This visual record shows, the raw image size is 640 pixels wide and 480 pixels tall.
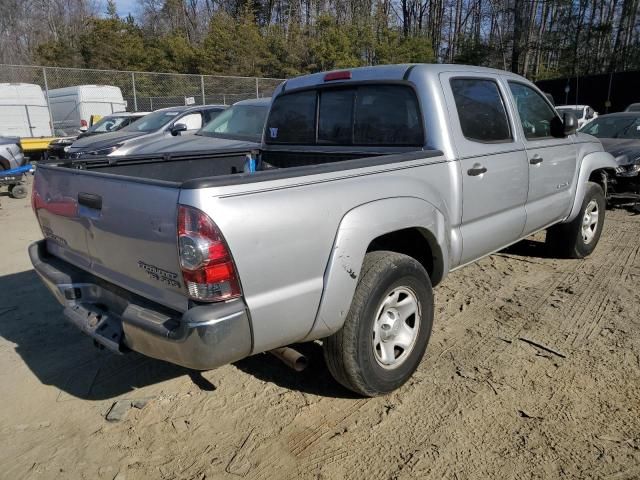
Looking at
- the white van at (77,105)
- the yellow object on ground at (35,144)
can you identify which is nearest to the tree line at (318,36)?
the white van at (77,105)

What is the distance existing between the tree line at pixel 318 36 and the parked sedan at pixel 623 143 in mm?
27764

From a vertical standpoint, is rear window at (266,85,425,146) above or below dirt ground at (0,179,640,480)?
above

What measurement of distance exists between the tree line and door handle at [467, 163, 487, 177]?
110 ft

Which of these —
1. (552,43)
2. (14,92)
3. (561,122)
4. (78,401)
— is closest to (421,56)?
(552,43)

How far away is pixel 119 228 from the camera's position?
2520 mm

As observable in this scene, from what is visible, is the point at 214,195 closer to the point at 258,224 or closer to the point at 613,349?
the point at 258,224

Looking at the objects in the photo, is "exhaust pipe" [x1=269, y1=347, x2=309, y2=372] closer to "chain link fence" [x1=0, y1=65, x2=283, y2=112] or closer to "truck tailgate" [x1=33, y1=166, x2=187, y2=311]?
"truck tailgate" [x1=33, y1=166, x2=187, y2=311]

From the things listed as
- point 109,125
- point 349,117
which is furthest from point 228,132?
point 109,125

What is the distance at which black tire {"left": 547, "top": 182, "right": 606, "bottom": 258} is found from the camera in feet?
17.2

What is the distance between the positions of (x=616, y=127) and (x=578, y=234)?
16.5 feet

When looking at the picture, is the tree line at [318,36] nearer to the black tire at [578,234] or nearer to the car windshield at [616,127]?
the car windshield at [616,127]

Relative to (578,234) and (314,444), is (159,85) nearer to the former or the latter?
(578,234)

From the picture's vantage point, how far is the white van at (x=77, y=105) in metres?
18.7

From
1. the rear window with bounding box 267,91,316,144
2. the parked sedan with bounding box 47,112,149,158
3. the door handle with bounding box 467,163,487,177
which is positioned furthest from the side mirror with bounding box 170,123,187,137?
the door handle with bounding box 467,163,487,177
